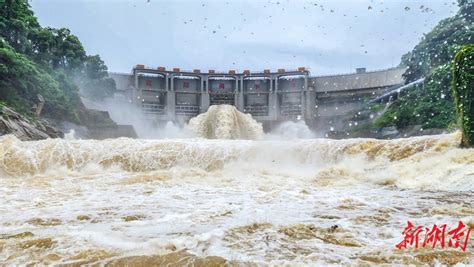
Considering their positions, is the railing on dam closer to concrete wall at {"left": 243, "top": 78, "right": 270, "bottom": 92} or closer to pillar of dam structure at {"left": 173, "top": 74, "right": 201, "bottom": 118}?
pillar of dam structure at {"left": 173, "top": 74, "right": 201, "bottom": 118}

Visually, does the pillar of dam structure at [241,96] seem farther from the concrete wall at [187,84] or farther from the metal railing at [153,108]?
the metal railing at [153,108]

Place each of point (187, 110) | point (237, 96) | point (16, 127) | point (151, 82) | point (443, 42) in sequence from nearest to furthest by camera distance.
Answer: point (16, 127) → point (443, 42) → point (187, 110) → point (151, 82) → point (237, 96)

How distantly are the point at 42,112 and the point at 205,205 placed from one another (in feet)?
54.9

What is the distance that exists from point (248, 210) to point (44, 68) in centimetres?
2065

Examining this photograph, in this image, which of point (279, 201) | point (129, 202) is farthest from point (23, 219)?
point (279, 201)

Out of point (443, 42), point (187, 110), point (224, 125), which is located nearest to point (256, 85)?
point (187, 110)

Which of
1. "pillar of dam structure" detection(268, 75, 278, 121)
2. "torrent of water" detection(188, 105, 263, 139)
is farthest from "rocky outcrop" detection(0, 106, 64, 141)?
"pillar of dam structure" detection(268, 75, 278, 121)

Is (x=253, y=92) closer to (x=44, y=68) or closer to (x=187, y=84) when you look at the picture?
(x=187, y=84)

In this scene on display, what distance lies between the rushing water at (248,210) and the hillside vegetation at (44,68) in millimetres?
8972

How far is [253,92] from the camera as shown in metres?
31.7

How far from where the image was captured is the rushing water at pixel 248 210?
2127 mm

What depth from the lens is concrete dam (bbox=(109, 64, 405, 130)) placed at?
30.0 meters

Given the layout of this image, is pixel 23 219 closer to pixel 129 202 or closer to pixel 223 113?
pixel 129 202

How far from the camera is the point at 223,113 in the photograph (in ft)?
71.8
